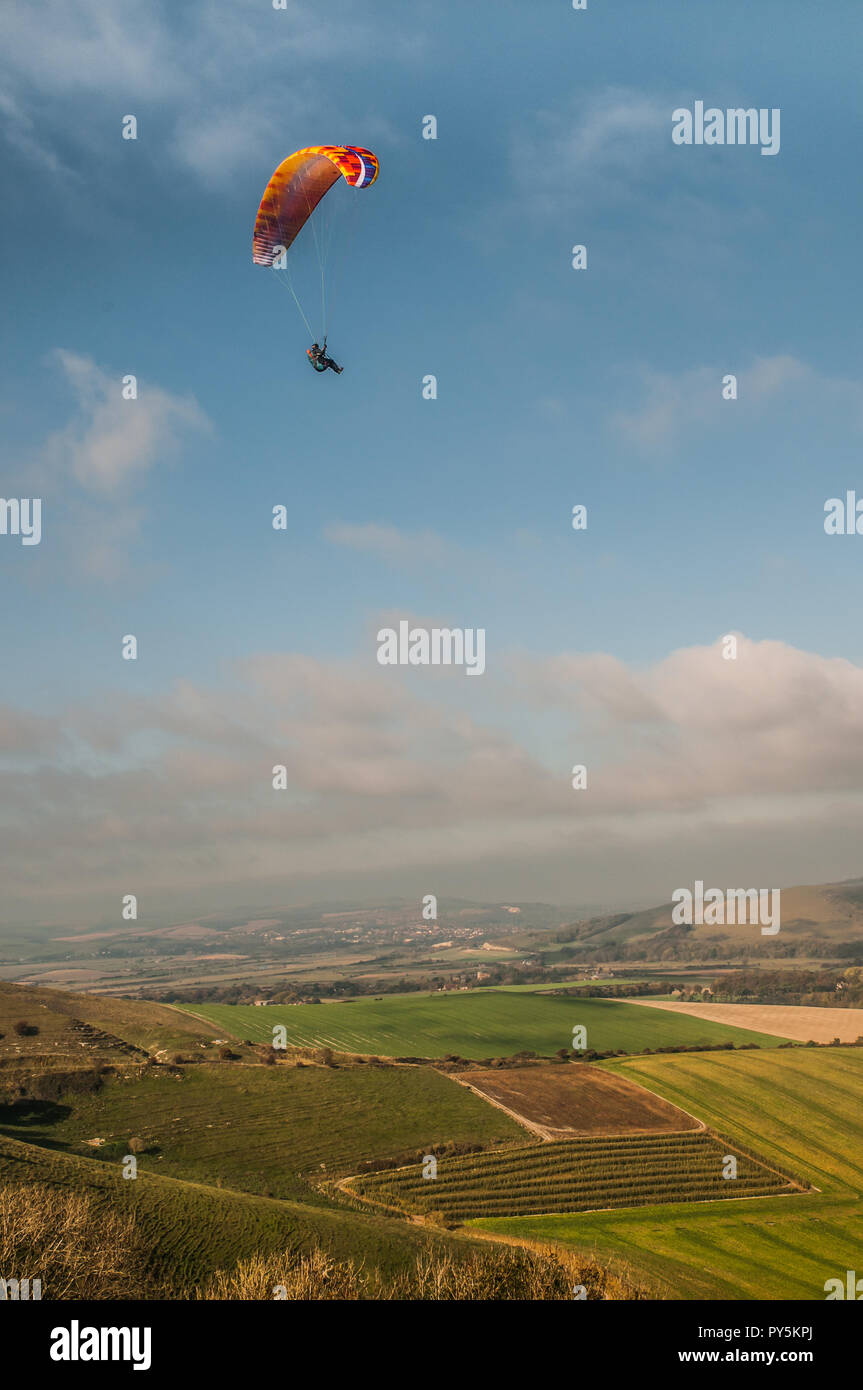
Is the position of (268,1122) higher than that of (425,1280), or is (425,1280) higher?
(425,1280)

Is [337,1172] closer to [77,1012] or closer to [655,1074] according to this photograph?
[655,1074]

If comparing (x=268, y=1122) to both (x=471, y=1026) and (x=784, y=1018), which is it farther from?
(x=784, y=1018)

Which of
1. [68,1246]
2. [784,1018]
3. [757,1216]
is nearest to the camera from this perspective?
[68,1246]

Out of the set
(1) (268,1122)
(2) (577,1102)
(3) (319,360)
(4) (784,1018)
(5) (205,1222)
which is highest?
(3) (319,360)

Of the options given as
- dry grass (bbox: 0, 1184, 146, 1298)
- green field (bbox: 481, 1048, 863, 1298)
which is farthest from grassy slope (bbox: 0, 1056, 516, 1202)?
dry grass (bbox: 0, 1184, 146, 1298)

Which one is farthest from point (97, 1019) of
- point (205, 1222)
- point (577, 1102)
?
point (205, 1222)

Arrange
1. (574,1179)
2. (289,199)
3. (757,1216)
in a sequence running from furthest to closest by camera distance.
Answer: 1. (574,1179)
2. (757,1216)
3. (289,199)
